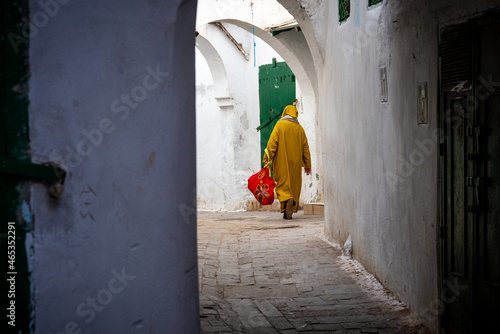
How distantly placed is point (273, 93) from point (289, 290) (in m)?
9.26

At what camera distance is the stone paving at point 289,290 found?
489cm

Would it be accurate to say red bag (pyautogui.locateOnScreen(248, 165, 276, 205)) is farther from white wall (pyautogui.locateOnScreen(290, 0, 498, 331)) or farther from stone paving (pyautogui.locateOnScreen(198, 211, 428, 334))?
white wall (pyautogui.locateOnScreen(290, 0, 498, 331))

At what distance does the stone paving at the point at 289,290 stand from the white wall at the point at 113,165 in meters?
1.92

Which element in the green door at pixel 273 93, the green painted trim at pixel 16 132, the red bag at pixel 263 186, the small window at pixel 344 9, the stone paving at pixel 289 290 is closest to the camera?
the green painted trim at pixel 16 132

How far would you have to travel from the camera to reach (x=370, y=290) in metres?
5.89

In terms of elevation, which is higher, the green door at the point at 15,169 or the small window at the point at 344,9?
the small window at the point at 344,9

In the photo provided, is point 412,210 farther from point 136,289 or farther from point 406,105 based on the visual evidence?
point 136,289

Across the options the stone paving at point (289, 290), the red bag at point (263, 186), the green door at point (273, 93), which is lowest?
the stone paving at point (289, 290)

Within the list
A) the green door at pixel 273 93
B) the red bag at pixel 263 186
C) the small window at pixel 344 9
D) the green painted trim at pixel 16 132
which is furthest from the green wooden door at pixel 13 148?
the green door at pixel 273 93

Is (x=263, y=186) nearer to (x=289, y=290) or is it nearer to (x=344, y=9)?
(x=344, y=9)

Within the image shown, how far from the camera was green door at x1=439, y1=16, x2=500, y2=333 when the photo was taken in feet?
12.1

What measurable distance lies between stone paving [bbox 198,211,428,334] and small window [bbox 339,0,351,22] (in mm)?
2586

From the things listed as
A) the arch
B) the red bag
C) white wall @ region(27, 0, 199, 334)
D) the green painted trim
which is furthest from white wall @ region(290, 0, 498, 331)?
the arch

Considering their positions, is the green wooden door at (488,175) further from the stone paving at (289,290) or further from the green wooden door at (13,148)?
the green wooden door at (13,148)
